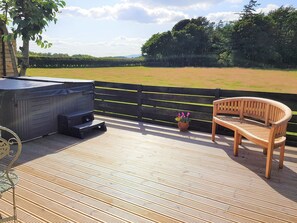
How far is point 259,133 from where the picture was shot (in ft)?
10.6

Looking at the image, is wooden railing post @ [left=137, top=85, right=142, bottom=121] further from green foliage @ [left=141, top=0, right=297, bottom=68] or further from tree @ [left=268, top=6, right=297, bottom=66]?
tree @ [left=268, top=6, right=297, bottom=66]

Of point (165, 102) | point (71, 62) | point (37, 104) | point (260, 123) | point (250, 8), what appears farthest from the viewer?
point (250, 8)

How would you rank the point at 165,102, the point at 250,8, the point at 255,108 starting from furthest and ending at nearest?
the point at 250,8 → the point at 165,102 → the point at 255,108

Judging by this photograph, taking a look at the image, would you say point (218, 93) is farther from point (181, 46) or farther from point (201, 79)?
point (181, 46)

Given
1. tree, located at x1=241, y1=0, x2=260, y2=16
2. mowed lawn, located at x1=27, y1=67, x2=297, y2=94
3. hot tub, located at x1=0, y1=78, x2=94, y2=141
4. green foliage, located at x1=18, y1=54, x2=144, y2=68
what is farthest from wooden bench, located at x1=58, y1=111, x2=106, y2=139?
tree, located at x1=241, y1=0, x2=260, y2=16

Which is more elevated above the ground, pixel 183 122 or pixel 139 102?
pixel 139 102

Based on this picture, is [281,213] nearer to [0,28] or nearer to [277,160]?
[277,160]

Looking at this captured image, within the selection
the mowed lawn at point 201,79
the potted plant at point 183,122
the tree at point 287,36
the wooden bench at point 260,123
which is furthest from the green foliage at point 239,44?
the wooden bench at point 260,123

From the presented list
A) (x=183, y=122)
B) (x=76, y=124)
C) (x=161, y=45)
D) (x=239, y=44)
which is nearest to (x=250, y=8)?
(x=239, y=44)

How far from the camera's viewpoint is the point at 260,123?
12.3 feet

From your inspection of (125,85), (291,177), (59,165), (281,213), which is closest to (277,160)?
(291,177)

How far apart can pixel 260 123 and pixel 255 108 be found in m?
0.25

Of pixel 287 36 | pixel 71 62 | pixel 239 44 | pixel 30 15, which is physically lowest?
pixel 71 62

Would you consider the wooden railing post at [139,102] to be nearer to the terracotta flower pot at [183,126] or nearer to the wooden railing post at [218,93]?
the terracotta flower pot at [183,126]
